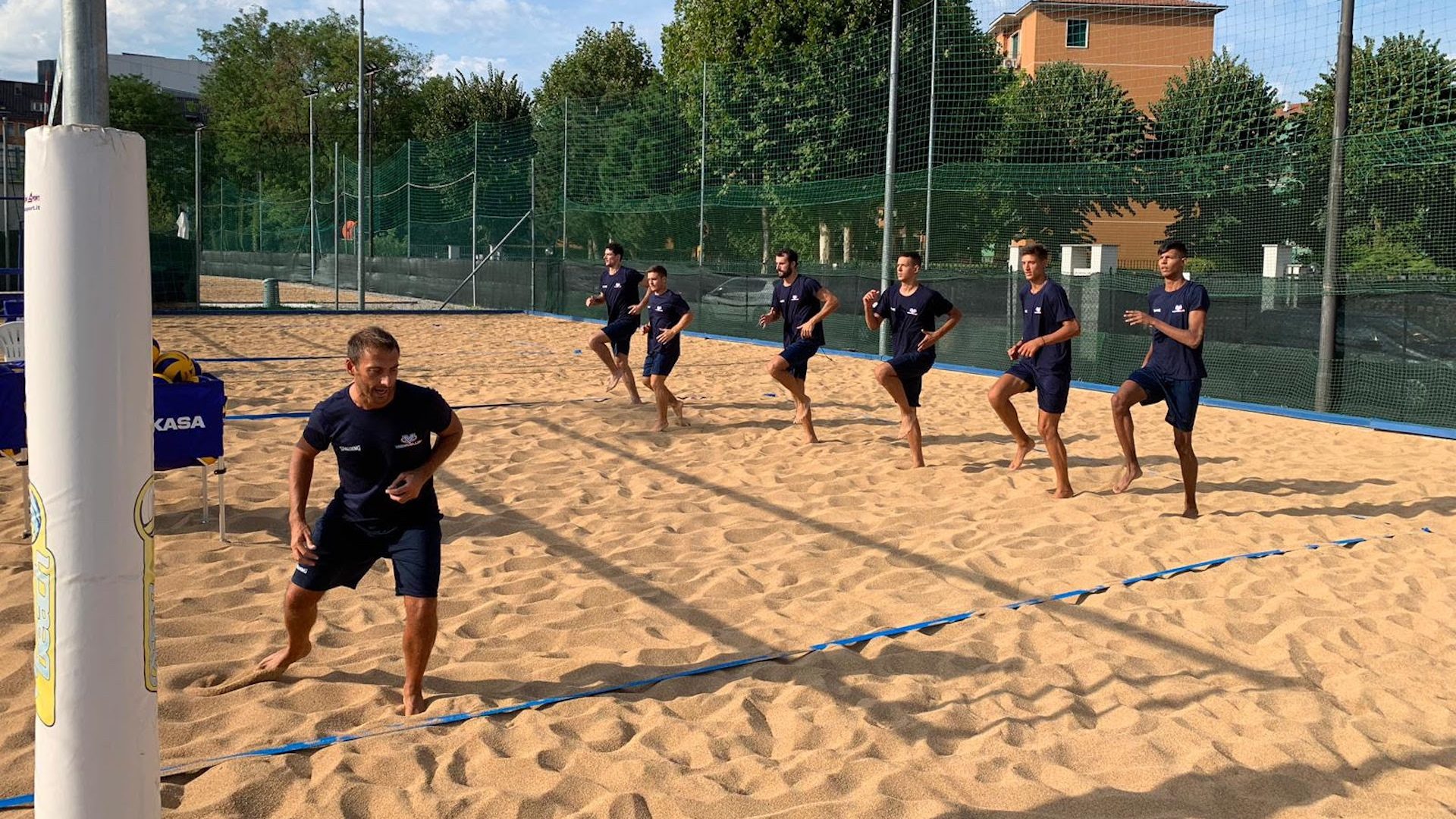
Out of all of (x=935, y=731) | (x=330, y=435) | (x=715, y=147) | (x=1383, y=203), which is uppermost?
(x=715, y=147)

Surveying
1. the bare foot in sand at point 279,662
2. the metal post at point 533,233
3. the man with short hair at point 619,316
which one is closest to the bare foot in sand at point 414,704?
the bare foot in sand at point 279,662

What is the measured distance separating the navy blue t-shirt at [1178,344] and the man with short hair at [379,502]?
458cm

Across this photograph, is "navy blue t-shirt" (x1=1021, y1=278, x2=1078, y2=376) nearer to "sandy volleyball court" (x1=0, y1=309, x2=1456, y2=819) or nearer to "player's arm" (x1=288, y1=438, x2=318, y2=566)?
"sandy volleyball court" (x1=0, y1=309, x2=1456, y2=819)

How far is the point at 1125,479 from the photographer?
7281mm

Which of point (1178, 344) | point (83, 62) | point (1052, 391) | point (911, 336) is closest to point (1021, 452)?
point (1052, 391)

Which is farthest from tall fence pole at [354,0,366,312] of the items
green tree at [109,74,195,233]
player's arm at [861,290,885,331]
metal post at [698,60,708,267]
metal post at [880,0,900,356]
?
player's arm at [861,290,885,331]

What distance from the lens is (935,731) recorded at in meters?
3.65

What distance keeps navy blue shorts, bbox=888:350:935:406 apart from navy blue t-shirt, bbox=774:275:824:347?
3.21 feet

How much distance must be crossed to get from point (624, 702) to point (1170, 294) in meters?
4.63

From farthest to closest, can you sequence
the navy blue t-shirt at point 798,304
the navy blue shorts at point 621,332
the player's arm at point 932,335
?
the navy blue shorts at point 621,332 → the navy blue t-shirt at point 798,304 → the player's arm at point 932,335

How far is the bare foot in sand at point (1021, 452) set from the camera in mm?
7871

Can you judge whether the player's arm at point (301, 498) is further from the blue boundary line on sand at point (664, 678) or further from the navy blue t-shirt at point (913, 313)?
the navy blue t-shirt at point (913, 313)

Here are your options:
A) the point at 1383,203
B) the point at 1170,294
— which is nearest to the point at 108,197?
the point at 1170,294

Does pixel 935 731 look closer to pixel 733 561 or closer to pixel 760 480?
pixel 733 561
